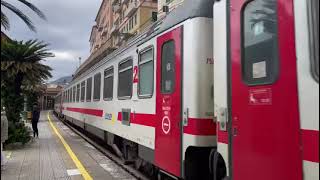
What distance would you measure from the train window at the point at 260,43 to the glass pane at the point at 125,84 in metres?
5.27

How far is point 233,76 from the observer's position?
5.11 metres

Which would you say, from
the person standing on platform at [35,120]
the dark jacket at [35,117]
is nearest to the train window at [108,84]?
the person standing on platform at [35,120]

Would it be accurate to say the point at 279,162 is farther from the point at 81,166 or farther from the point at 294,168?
the point at 81,166

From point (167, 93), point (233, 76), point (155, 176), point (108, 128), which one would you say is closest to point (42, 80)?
point (108, 128)

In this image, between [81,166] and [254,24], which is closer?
[254,24]

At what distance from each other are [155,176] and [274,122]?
18.5ft

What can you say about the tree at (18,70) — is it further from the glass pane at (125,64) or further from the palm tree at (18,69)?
the glass pane at (125,64)

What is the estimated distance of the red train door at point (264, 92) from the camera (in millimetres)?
4168

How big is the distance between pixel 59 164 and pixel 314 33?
30.4 ft

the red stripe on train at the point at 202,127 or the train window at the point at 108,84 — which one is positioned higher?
the train window at the point at 108,84

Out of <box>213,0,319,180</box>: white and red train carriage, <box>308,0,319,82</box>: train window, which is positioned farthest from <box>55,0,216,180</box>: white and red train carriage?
<box>308,0,319,82</box>: train window

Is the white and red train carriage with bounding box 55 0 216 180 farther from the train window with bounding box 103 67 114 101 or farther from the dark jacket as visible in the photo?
the dark jacket

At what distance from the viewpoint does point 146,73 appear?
874 centimetres

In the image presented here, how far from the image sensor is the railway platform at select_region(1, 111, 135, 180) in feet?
34.0
